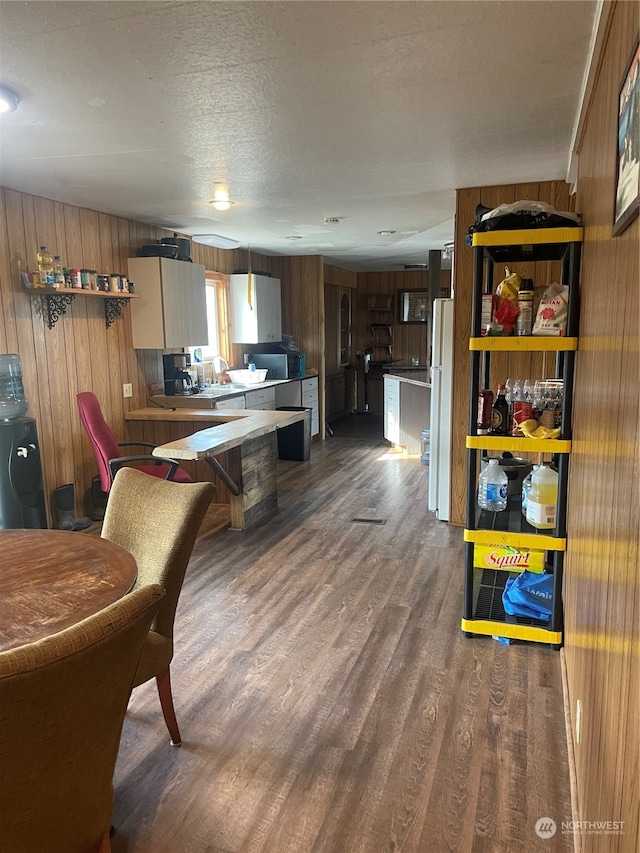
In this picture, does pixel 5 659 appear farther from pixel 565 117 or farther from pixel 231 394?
pixel 231 394

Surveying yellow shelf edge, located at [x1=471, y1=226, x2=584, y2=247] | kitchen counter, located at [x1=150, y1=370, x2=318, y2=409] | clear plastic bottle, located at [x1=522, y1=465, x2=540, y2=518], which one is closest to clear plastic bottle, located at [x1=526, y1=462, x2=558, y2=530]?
clear plastic bottle, located at [x1=522, y1=465, x2=540, y2=518]

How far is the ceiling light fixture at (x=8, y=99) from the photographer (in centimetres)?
212

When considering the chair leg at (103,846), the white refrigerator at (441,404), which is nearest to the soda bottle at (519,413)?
the white refrigerator at (441,404)

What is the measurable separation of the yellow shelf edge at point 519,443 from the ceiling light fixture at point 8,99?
2.22 metres

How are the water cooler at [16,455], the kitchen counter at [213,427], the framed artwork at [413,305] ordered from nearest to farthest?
1. the kitchen counter at [213,427]
2. the water cooler at [16,455]
3. the framed artwork at [413,305]

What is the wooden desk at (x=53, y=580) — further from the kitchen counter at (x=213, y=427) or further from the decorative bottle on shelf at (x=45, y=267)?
the decorative bottle on shelf at (x=45, y=267)

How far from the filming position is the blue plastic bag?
2.63 meters

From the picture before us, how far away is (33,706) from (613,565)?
1.14 m

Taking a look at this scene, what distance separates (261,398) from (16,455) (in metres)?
2.84

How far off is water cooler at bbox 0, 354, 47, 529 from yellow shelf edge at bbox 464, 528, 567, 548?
8.79 feet

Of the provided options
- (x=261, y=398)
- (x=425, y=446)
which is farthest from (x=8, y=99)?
(x=425, y=446)

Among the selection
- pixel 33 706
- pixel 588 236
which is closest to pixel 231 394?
pixel 588 236

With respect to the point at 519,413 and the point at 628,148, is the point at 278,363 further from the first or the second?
the point at 628,148

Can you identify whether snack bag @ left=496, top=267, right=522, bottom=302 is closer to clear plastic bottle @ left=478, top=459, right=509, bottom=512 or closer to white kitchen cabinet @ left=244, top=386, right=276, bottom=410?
clear plastic bottle @ left=478, top=459, right=509, bottom=512
